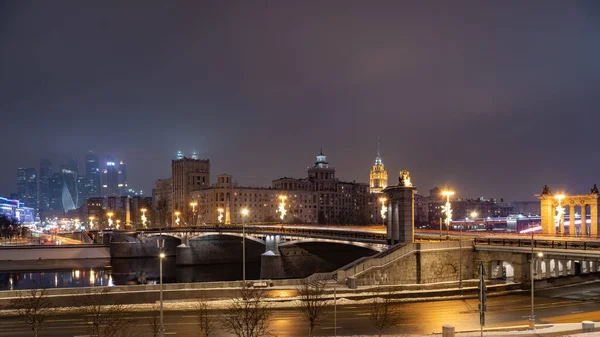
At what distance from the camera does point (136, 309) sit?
3850cm

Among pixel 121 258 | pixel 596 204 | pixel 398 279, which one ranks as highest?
pixel 596 204

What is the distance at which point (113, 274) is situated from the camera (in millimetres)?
97062

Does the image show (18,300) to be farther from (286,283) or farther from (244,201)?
(244,201)

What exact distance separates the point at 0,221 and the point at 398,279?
164947 mm

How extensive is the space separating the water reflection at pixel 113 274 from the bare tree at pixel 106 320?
46.2 m

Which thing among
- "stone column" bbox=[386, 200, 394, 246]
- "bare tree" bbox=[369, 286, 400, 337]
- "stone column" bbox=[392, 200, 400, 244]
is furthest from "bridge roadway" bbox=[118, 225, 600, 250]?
"bare tree" bbox=[369, 286, 400, 337]

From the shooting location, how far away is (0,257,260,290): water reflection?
85.4 m

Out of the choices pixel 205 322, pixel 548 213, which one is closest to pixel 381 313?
pixel 205 322

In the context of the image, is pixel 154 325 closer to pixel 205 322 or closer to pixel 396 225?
pixel 205 322

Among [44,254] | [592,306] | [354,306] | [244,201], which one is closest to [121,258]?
[44,254]

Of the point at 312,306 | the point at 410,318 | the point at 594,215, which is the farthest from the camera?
the point at 594,215

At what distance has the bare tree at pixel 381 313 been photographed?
2832cm

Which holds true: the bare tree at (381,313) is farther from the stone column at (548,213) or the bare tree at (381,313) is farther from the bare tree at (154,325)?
the stone column at (548,213)

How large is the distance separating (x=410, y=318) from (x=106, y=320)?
744 inches
